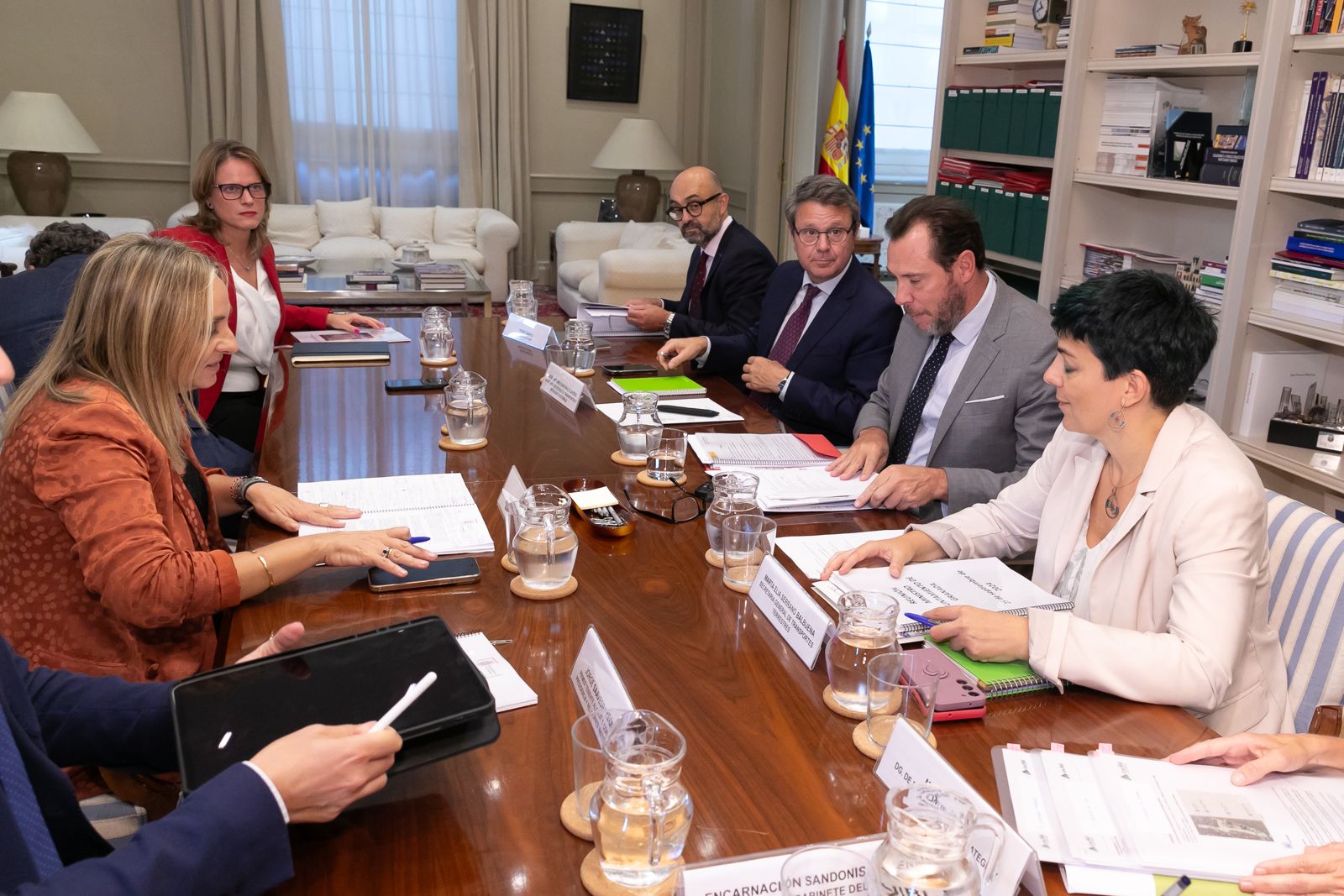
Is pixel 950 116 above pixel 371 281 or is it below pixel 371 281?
above

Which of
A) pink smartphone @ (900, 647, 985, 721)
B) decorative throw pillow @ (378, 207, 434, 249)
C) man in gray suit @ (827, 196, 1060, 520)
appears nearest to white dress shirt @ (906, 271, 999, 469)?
man in gray suit @ (827, 196, 1060, 520)

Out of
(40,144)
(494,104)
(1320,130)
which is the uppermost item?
(494,104)

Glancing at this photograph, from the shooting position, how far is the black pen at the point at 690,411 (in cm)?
251

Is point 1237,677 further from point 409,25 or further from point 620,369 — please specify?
point 409,25

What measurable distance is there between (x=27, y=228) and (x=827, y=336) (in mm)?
4874

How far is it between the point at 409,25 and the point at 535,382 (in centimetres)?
544

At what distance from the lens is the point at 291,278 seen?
189 inches

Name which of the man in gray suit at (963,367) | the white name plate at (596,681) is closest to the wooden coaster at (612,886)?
the white name plate at (596,681)

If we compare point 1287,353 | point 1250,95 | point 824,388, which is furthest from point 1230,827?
point 1250,95

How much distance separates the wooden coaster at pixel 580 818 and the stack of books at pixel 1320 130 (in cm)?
271

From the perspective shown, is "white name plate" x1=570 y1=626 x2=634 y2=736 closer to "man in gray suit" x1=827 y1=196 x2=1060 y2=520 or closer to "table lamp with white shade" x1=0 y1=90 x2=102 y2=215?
"man in gray suit" x1=827 y1=196 x2=1060 y2=520

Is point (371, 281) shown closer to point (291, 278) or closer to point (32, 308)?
point (291, 278)

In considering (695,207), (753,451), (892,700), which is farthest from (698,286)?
→ (892,700)

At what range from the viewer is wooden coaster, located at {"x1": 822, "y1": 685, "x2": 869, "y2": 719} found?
47.8 inches
